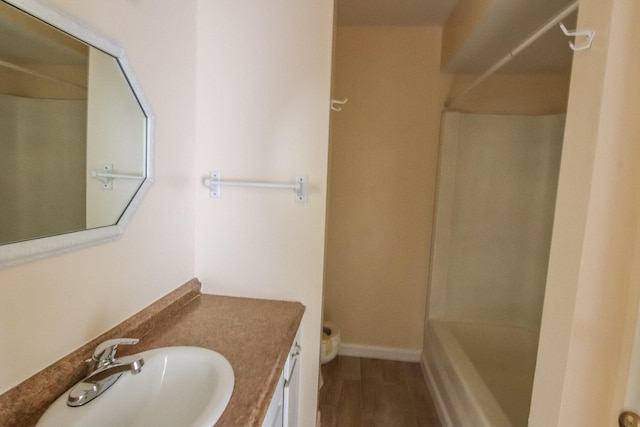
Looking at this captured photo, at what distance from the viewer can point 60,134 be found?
2.63 ft

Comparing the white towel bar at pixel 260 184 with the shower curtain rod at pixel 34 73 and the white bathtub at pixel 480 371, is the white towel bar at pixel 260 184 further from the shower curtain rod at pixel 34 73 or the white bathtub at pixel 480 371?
the white bathtub at pixel 480 371

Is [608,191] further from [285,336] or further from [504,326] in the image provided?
[504,326]

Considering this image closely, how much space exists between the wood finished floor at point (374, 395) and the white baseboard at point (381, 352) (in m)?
0.04

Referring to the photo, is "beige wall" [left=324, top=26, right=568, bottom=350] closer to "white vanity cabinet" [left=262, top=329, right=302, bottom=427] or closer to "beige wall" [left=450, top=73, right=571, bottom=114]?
"beige wall" [left=450, top=73, right=571, bottom=114]

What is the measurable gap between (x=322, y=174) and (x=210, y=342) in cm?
82

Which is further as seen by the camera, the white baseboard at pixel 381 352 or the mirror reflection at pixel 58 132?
the white baseboard at pixel 381 352

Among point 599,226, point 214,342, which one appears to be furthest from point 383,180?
point 214,342

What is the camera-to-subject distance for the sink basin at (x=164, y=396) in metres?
0.72

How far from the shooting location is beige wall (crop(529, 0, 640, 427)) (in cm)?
79

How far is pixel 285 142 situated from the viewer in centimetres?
142

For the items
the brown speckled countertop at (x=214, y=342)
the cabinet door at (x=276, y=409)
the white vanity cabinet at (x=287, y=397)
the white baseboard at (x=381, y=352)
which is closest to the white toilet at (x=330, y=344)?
the white baseboard at (x=381, y=352)

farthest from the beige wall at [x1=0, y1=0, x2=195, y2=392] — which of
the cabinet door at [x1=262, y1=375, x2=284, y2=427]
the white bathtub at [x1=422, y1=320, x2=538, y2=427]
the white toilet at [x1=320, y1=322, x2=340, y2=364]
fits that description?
the white bathtub at [x1=422, y1=320, x2=538, y2=427]

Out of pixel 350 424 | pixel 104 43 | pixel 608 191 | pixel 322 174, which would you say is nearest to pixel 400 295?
pixel 350 424

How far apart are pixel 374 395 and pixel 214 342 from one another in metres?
1.57
